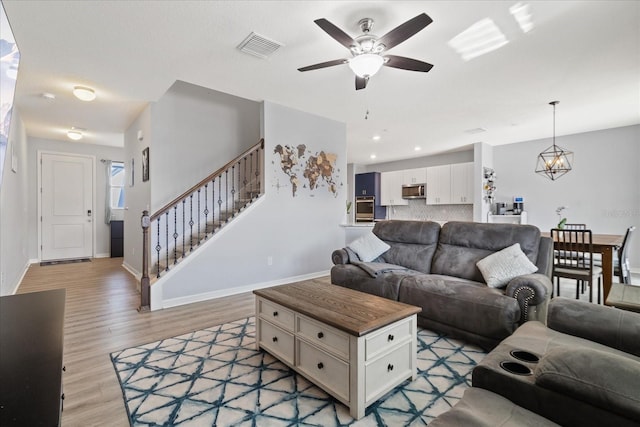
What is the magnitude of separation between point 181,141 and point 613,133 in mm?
7852

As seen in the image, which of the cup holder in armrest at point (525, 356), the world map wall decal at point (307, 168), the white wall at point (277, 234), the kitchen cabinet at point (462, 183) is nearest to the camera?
the cup holder in armrest at point (525, 356)

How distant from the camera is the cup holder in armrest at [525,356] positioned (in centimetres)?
139

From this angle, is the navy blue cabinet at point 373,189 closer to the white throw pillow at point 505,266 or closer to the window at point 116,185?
the white throw pillow at point 505,266

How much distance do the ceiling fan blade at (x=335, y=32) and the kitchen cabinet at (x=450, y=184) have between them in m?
6.00

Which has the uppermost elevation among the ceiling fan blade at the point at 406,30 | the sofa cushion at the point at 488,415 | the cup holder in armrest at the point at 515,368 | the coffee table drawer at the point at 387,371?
the ceiling fan blade at the point at 406,30

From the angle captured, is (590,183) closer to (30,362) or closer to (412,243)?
(412,243)

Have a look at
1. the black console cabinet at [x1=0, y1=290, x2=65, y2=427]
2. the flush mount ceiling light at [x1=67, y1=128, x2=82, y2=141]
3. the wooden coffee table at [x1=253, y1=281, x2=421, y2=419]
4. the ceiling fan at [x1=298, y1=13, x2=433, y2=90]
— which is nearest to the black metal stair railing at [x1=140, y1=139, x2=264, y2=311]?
the wooden coffee table at [x1=253, y1=281, x2=421, y2=419]

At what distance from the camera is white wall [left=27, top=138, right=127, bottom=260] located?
655 cm

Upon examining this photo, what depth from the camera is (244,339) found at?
2791mm

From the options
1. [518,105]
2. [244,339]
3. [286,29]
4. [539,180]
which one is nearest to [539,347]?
[244,339]

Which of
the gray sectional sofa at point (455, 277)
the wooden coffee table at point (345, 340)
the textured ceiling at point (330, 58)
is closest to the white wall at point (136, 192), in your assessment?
the textured ceiling at point (330, 58)

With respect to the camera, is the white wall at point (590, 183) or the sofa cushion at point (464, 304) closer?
the sofa cushion at point (464, 304)

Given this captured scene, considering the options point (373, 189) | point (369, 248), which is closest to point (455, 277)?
point (369, 248)

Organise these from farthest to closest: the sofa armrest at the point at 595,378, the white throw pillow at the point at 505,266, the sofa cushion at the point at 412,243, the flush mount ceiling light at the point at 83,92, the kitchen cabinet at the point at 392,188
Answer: the kitchen cabinet at the point at 392,188
the flush mount ceiling light at the point at 83,92
the sofa cushion at the point at 412,243
the white throw pillow at the point at 505,266
the sofa armrest at the point at 595,378
